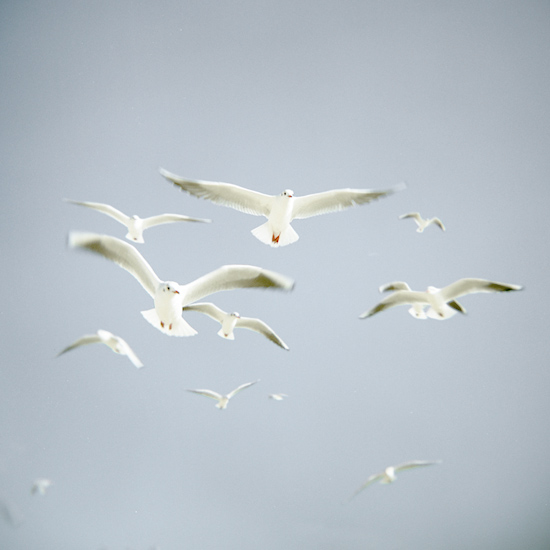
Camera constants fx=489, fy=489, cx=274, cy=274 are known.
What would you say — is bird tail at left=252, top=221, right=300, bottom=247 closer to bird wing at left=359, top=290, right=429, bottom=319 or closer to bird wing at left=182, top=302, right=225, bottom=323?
bird wing at left=359, top=290, right=429, bottom=319

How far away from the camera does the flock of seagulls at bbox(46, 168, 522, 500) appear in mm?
3852

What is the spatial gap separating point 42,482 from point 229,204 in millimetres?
6218

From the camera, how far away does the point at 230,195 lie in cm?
475

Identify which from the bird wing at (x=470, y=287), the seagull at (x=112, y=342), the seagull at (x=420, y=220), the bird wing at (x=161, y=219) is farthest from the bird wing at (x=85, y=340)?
the seagull at (x=420, y=220)

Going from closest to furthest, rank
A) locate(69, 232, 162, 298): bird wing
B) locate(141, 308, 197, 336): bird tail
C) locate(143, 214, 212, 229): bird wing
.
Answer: locate(69, 232, 162, 298): bird wing < locate(141, 308, 197, 336): bird tail < locate(143, 214, 212, 229): bird wing

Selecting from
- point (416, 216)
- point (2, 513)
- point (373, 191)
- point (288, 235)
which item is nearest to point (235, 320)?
point (288, 235)

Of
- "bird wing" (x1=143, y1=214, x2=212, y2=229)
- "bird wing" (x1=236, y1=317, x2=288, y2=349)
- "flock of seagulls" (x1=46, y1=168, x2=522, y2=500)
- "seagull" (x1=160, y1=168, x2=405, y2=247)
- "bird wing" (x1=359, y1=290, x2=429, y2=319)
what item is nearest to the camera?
"flock of seagulls" (x1=46, y1=168, x2=522, y2=500)

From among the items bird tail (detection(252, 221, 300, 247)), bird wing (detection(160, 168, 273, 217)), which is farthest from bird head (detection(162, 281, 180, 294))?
bird tail (detection(252, 221, 300, 247))

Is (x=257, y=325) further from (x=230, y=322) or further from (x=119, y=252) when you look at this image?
(x=119, y=252)

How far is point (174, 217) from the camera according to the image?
20.4 feet

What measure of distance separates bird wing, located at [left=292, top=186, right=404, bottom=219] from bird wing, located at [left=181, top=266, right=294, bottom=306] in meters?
1.27

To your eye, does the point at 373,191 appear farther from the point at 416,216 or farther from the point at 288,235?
the point at 416,216

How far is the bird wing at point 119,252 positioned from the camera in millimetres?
3582

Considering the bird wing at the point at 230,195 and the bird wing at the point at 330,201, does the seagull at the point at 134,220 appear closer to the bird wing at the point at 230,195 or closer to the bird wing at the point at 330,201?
the bird wing at the point at 230,195
